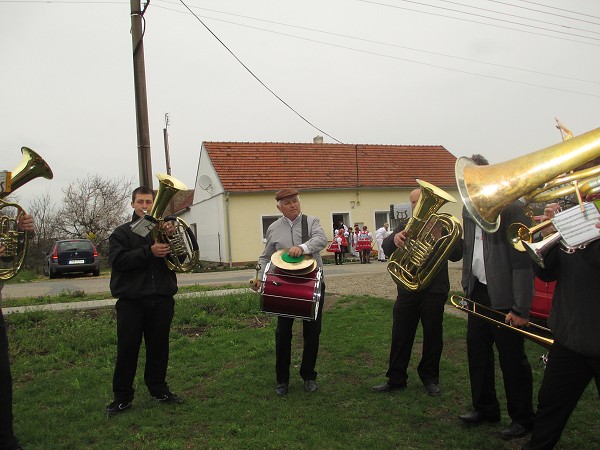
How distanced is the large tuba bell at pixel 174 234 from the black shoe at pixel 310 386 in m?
1.57

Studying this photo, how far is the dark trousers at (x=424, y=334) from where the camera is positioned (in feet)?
15.1

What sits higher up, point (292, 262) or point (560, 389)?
point (292, 262)

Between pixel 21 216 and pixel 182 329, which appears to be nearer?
pixel 21 216

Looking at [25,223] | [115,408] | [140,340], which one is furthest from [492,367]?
[25,223]

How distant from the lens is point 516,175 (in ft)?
8.03

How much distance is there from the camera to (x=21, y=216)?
3.72 m

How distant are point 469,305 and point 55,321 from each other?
6.13 metres

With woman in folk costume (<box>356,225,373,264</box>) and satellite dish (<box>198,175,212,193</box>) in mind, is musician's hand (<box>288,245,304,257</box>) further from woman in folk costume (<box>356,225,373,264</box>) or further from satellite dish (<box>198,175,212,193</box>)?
satellite dish (<box>198,175,212,193</box>)

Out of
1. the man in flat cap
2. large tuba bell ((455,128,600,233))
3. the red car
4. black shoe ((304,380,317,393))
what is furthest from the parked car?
large tuba bell ((455,128,600,233))

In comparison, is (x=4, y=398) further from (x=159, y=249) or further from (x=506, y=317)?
(x=506, y=317)

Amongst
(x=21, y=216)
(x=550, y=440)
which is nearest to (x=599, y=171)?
(x=550, y=440)

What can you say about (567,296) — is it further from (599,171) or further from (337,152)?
(337,152)

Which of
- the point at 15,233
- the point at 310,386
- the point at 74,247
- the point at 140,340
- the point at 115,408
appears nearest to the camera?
the point at 15,233

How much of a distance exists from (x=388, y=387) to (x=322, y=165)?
64.4 feet
